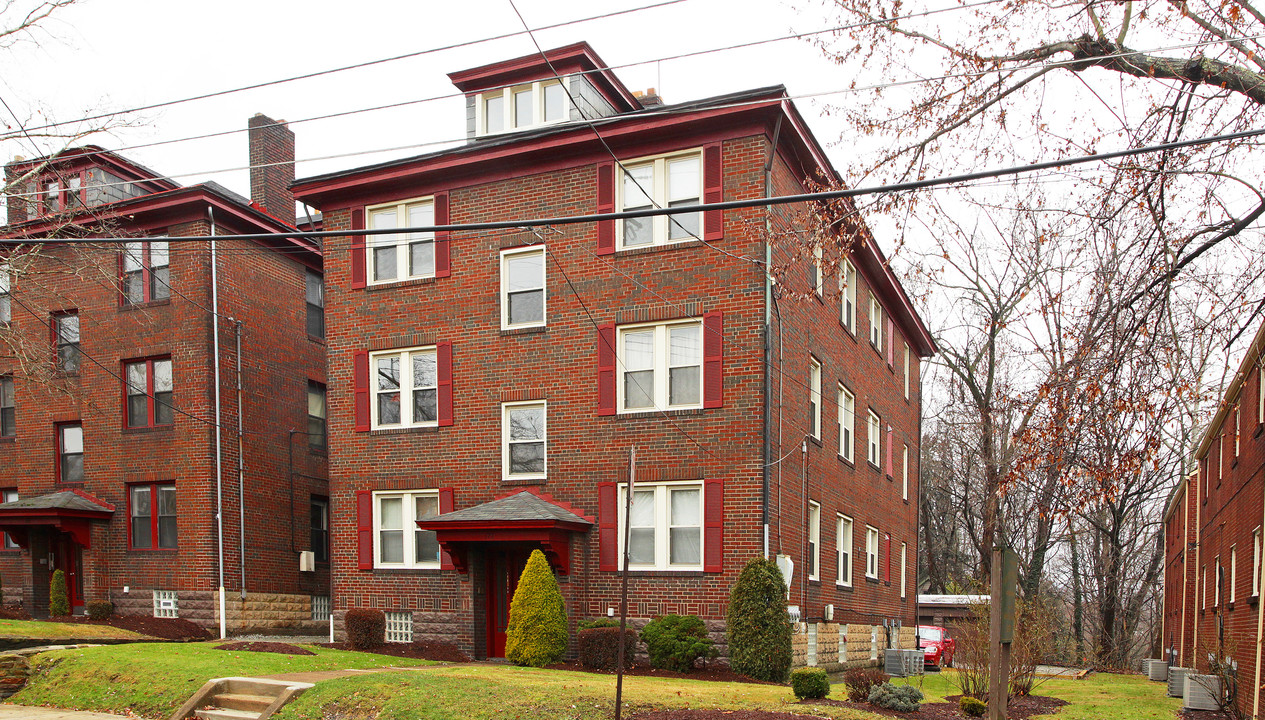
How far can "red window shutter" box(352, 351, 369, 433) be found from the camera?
21984 millimetres

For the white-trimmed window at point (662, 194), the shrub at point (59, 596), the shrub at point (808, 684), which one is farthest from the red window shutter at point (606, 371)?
the shrub at point (59, 596)

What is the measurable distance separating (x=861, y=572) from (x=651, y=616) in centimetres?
902

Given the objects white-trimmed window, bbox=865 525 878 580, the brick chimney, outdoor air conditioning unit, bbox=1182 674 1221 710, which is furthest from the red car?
the brick chimney

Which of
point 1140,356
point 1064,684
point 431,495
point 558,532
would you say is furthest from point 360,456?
point 1064,684

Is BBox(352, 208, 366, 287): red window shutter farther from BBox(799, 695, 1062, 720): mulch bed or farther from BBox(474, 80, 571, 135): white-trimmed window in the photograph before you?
BBox(799, 695, 1062, 720): mulch bed

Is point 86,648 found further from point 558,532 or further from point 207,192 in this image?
point 207,192

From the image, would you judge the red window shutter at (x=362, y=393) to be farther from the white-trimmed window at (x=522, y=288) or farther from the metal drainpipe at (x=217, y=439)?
the metal drainpipe at (x=217, y=439)

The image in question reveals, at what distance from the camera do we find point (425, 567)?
69.4 ft

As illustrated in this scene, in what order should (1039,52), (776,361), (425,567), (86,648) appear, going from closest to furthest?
(1039,52) → (86,648) → (776,361) → (425,567)

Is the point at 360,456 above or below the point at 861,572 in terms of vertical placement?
above

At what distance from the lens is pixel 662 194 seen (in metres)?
19.7

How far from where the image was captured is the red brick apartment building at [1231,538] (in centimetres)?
1648

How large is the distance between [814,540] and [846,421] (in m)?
4.16

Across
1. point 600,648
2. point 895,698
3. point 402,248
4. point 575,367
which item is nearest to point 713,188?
point 575,367
